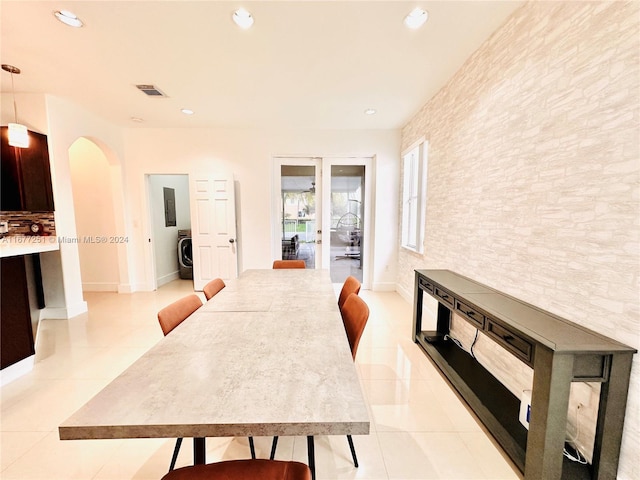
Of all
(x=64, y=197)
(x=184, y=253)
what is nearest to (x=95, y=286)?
(x=184, y=253)

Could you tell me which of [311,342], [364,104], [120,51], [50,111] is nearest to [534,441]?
[311,342]

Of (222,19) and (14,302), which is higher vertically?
(222,19)

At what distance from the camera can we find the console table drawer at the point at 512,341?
4.27 ft

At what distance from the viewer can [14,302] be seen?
2137 mm

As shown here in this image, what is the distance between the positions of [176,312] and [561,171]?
2.40 m

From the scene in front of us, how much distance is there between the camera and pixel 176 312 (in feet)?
5.03

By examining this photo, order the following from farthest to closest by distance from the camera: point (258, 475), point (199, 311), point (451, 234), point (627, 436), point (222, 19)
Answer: point (451, 234), point (222, 19), point (199, 311), point (627, 436), point (258, 475)

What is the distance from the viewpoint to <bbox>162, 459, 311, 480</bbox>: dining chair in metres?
0.86

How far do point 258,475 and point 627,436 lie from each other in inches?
64.7

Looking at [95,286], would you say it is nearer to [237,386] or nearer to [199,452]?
[199,452]

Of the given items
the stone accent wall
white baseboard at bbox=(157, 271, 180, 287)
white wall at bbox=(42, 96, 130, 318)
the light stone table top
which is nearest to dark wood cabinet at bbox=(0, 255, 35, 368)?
white wall at bbox=(42, 96, 130, 318)

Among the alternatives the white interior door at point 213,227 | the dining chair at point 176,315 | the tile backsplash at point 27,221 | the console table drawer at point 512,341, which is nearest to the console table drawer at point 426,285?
the console table drawer at point 512,341

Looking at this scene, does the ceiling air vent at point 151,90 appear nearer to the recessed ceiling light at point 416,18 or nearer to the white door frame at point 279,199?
the white door frame at point 279,199

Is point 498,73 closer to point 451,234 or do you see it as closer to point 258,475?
point 451,234
